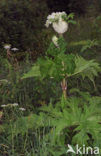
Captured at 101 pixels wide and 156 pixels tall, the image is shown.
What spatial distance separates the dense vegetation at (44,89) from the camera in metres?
2.78

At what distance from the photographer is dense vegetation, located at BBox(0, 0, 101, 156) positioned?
2.78 metres

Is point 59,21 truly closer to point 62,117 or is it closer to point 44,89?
point 62,117

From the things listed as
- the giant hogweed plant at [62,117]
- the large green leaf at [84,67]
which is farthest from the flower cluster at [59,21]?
the large green leaf at [84,67]

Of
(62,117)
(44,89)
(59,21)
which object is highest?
(59,21)

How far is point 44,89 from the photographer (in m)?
4.36

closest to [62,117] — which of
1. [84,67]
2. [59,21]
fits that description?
[84,67]

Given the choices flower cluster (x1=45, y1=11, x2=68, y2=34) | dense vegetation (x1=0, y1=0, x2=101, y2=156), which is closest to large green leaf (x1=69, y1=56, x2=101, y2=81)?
dense vegetation (x1=0, y1=0, x2=101, y2=156)

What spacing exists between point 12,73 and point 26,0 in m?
2.35

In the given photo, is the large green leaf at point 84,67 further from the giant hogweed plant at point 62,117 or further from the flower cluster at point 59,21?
the flower cluster at point 59,21

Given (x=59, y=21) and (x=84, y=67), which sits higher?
(x=59, y=21)

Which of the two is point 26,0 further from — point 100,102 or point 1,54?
point 100,102

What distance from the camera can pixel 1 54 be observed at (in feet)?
19.2

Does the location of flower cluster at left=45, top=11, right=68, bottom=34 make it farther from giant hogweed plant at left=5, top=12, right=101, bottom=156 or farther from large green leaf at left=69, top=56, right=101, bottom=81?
large green leaf at left=69, top=56, right=101, bottom=81

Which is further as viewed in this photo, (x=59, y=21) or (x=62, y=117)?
(x=59, y=21)
